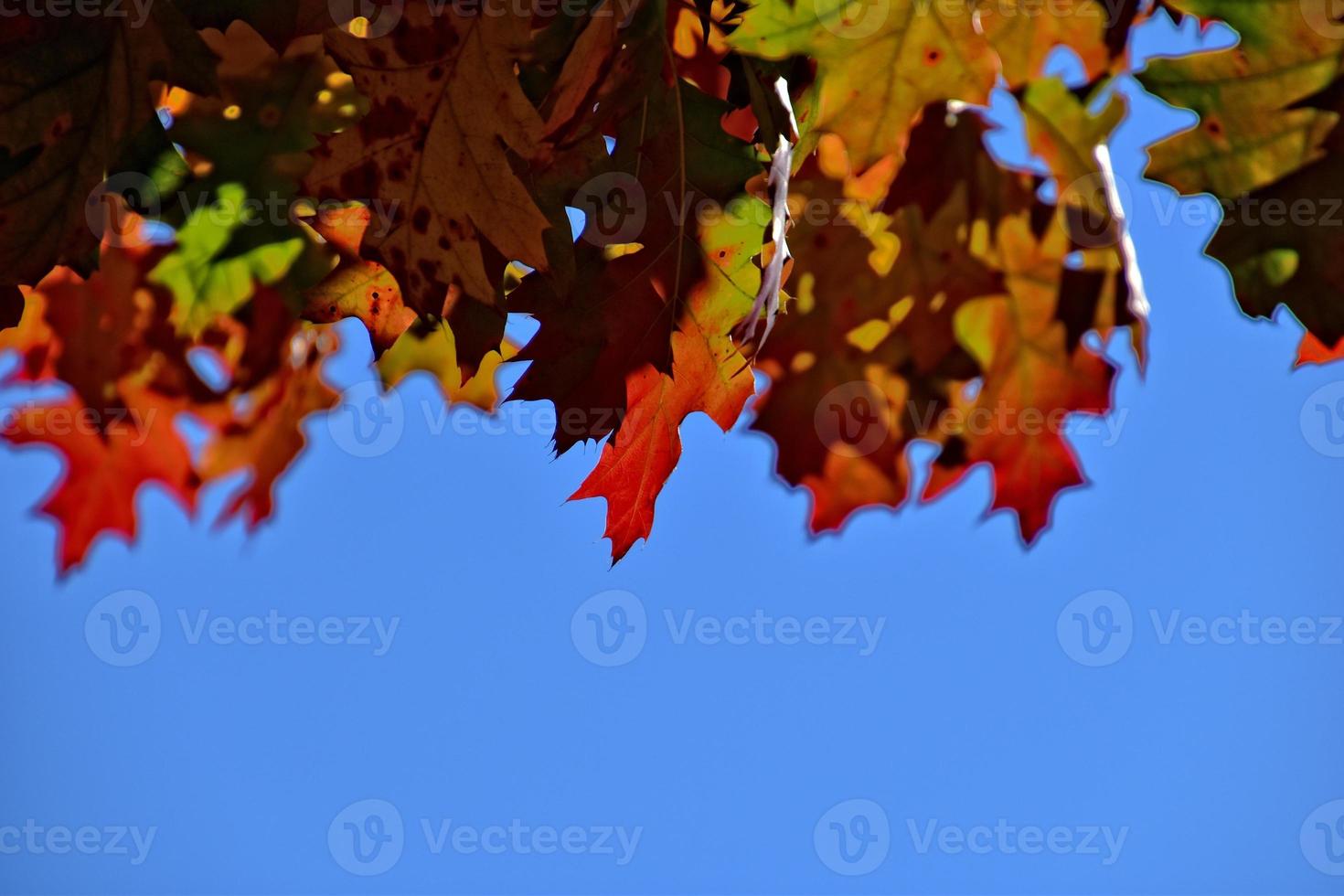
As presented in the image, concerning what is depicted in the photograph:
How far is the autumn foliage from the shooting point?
4.20 feet

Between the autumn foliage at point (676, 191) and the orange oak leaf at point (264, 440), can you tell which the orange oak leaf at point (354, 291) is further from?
the orange oak leaf at point (264, 440)

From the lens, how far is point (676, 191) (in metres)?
1.44

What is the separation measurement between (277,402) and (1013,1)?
1.69 metres

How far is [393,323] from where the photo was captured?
1.53 metres

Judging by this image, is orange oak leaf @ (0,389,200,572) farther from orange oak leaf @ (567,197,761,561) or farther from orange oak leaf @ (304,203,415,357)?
orange oak leaf @ (567,197,761,561)

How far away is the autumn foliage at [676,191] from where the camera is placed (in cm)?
128

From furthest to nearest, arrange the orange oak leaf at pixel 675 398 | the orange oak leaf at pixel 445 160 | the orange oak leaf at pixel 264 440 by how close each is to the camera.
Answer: the orange oak leaf at pixel 264 440, the orange oak leaf at pixel 675 398, the orange oak leaf at pixel 445 160

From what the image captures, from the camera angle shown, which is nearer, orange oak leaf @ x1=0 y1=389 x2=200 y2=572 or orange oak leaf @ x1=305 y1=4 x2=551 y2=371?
orange oak leaf @ x1=305 y1=4 x2=551 y2=371

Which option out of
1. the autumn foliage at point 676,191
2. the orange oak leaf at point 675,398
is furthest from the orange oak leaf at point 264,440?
the orange oak leaf at point 675,398

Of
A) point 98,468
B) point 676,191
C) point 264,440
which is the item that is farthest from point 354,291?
point 98,468

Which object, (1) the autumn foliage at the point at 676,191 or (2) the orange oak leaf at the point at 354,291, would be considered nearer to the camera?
(1) the autumn foliage at the point at 676,191

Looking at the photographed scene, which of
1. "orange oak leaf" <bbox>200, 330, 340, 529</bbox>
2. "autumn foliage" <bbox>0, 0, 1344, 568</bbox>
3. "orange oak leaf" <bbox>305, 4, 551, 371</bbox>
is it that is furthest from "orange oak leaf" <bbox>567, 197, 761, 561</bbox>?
"orange oak leaf" <bbox>200, 330, 340, 529</bbox>

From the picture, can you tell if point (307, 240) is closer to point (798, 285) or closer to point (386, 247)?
point (386, 247)

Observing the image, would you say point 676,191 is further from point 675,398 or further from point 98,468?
point 98,468
